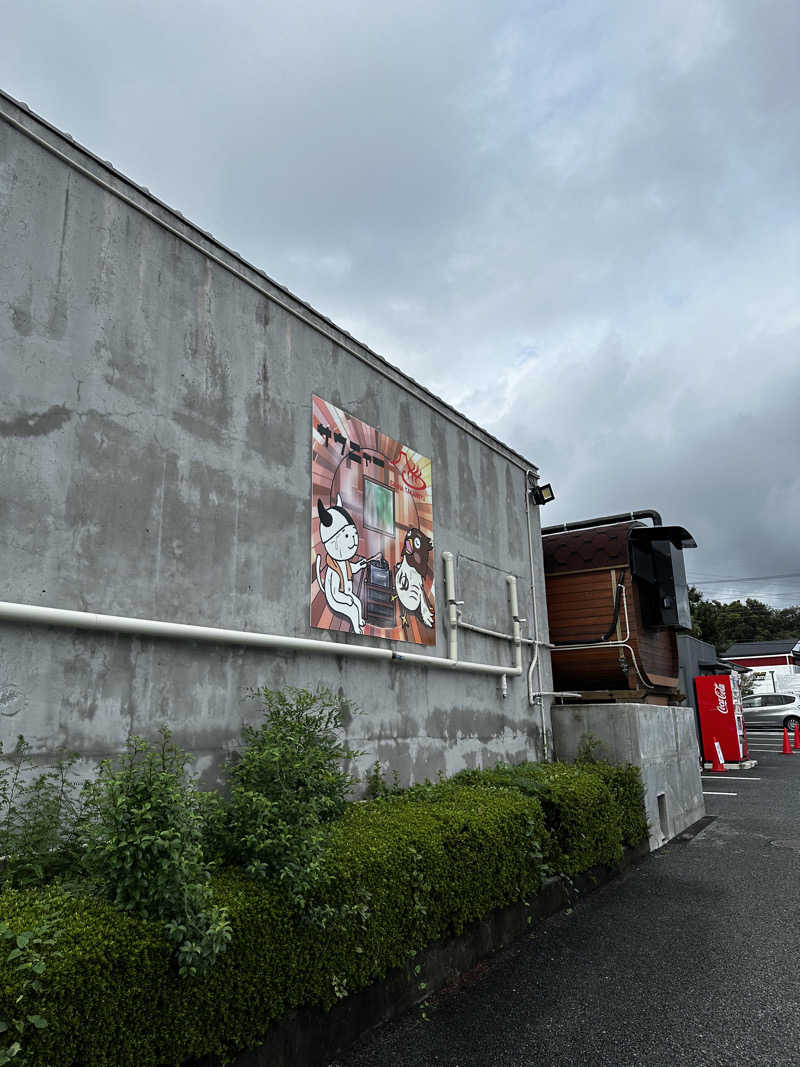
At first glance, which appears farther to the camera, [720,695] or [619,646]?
[720,695]

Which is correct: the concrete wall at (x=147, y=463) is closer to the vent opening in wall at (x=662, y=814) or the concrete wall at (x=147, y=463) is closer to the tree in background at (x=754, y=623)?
the vent opening in wall at (x=662, y=814)

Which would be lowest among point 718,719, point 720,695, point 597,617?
point 718,719

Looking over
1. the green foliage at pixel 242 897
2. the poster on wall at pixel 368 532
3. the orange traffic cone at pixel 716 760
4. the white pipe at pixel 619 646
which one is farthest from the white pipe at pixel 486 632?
the orange traffic cone at pixel 716 760

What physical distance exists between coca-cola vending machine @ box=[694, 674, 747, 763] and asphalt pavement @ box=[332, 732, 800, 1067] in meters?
8.27

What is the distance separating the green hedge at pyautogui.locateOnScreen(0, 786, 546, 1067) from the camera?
253 cm

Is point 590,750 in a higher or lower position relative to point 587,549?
lower

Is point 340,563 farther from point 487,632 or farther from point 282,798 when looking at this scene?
point 487,632

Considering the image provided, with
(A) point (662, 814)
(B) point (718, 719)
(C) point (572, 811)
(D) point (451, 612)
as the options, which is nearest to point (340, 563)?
(D) point (451, 612)

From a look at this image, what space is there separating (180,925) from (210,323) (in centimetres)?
403

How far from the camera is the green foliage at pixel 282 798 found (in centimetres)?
352

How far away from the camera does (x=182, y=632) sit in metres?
4.40

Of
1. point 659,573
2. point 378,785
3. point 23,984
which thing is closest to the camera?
point 23,984

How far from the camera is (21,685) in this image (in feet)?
12.1

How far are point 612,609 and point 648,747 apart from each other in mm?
2279
